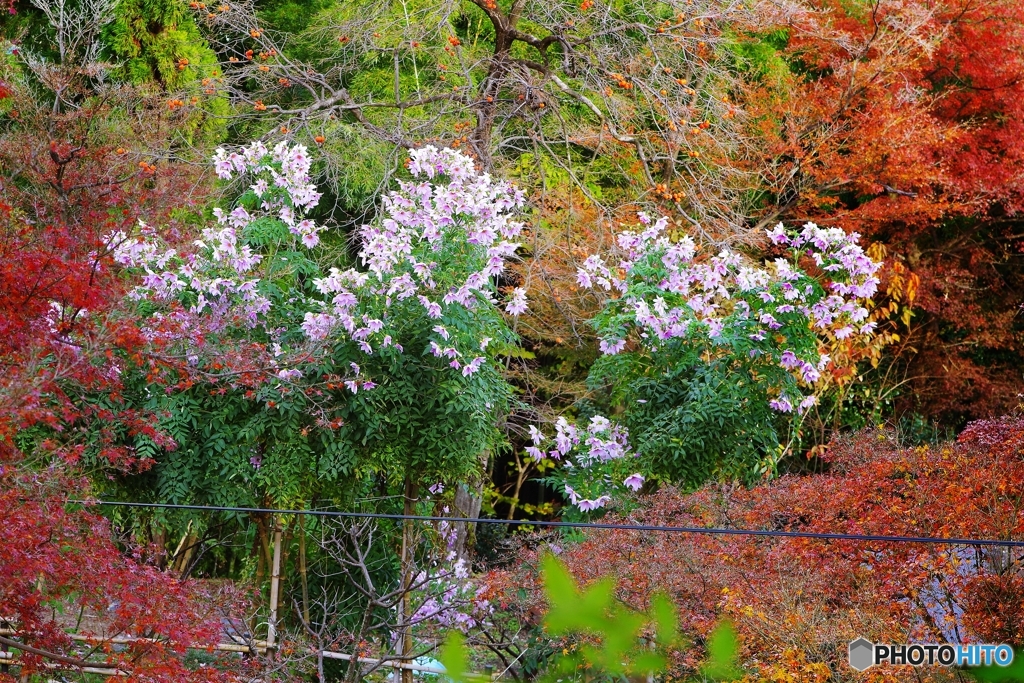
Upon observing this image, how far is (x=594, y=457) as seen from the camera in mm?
5207

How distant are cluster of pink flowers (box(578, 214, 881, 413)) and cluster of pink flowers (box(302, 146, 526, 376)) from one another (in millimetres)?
658

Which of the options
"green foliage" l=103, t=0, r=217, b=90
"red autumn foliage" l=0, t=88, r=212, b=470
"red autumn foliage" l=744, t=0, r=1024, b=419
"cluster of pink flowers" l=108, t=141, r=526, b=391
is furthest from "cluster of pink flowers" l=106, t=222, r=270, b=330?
"red autumn foliage" l=744, t=0, r=1024, b=419

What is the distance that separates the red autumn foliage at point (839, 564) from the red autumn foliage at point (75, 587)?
1.36m

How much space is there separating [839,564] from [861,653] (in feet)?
1.95

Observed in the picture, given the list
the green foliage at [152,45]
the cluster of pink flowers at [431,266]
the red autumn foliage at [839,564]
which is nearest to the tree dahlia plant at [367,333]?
the cluster of pink flowers at [431,266]

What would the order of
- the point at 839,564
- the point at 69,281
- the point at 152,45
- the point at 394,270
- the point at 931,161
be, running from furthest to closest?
1. the point at 152,45
2. the point at 931,161
3. the point at 394,270
4. the point at 839,564
5. the point at 69,281

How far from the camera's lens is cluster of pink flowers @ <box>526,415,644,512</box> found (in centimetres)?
512

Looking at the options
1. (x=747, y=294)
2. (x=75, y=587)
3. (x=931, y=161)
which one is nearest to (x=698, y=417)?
(x=747, y=294)

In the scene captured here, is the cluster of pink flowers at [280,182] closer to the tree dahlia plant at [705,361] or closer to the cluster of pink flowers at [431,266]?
the cluster of pink flowers at [431,266]

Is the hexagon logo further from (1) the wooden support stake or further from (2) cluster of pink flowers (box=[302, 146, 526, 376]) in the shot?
(1) the wooden support stake

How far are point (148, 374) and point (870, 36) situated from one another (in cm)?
561

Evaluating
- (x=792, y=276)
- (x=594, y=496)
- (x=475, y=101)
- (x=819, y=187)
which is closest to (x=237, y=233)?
(x=475, y=101)

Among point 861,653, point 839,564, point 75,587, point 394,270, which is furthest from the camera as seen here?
point 394,270

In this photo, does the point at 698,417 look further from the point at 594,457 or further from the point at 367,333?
the point at 367,333
